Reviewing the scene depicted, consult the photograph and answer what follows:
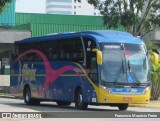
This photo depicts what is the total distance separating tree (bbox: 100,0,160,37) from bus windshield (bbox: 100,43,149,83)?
16.6 metres

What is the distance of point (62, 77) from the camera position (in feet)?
81.3

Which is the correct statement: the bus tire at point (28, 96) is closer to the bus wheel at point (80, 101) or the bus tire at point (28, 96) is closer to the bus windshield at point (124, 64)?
the bus wheel at point (80, 101)

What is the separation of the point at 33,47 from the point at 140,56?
7471 millimetres

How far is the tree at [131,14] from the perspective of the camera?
129 ft

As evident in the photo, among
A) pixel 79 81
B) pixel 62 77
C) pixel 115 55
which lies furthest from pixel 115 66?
pixel 62 77

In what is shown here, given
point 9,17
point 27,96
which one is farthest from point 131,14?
point 9,17

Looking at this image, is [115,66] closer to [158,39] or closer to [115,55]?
[115,55]

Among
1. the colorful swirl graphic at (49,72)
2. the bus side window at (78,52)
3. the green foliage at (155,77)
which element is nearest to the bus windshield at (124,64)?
Result: the bus side window at (78,52)

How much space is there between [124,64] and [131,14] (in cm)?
1719

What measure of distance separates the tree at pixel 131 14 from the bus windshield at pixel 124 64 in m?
16.6

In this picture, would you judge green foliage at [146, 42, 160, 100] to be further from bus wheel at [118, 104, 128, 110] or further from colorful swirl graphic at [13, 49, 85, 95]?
bus wheel at [118, 104, 128, 110]

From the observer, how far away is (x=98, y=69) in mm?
21922

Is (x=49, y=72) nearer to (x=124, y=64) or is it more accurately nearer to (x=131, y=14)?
(x=124, y=64)

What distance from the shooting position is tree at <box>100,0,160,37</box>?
39.2 meters
